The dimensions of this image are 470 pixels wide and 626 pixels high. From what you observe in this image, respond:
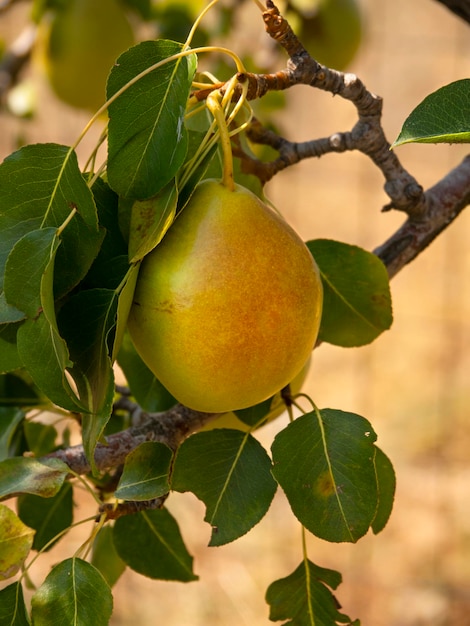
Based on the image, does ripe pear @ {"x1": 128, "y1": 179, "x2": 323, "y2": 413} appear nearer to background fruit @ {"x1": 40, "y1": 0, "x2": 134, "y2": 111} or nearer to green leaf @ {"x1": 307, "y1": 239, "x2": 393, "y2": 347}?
green leaf @ {"x1": 307, "y1": 239, "x2": 393, "y2": 347}

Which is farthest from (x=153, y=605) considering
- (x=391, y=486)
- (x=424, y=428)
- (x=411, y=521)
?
(x=391, y=486)

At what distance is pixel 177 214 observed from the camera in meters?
0.48

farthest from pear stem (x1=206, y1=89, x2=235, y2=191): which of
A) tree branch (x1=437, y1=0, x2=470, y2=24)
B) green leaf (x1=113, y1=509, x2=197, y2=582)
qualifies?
tree branch (x1=437, y1=0, x2=470, y2=24)

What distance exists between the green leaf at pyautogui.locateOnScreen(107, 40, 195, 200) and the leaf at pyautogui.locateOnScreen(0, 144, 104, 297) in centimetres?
2

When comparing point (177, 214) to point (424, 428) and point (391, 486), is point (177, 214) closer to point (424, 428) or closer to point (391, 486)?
point (391, 486)

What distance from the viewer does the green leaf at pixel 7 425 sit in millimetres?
612

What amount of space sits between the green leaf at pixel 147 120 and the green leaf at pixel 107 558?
0.32 meters

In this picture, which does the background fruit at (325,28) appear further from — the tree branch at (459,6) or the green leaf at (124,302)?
the green leaf at (124,302)

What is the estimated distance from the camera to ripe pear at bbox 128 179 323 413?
46 cm

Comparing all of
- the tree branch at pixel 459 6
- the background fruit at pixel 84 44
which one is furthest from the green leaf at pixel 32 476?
the background fruit at pixel 84 44

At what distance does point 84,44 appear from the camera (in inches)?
50.0

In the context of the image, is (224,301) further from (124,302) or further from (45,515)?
(45,515)

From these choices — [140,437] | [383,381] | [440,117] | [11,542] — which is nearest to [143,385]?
[140,437]

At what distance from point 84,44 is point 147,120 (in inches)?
33.6
